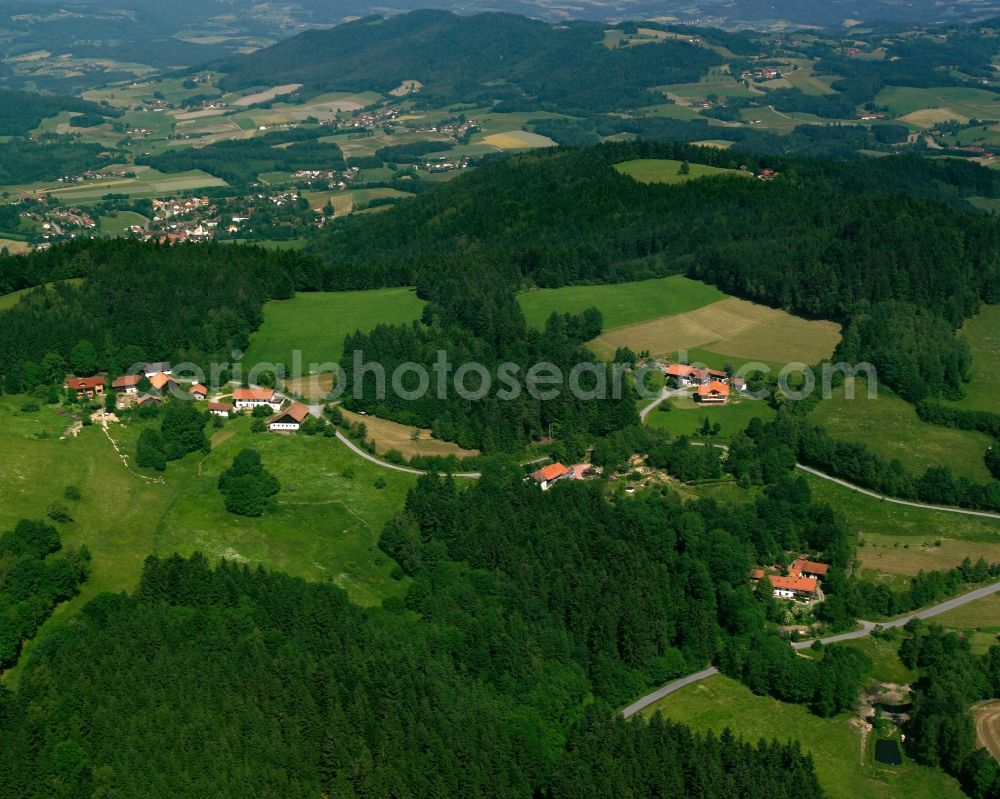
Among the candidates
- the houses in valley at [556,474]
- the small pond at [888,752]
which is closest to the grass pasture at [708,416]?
the houses in valley at [556,474]

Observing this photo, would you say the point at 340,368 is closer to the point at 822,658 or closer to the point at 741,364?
the point at 741,364

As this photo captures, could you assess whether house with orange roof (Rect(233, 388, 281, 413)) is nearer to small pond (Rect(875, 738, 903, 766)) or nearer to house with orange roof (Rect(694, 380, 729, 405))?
house with orange roof (Rect(694, 380, 729, 405))

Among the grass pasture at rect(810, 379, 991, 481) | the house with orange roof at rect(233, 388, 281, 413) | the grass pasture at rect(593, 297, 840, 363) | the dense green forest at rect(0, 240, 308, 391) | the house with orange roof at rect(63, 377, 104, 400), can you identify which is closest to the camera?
the grass pasture at rect(810, 379, 991, 481)

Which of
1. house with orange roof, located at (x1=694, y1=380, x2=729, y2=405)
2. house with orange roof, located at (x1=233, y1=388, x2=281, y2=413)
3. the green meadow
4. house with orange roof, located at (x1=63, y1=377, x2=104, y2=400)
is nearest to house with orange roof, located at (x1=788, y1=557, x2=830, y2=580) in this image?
the green meadow

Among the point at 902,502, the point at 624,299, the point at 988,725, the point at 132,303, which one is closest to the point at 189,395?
the point at 132,303

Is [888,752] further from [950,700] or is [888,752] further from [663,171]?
[663,171]

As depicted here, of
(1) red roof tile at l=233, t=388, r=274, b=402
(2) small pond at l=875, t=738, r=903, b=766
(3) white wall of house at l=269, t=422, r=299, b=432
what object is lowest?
(2) small pond at l=875, t=738, r=903, b=766
